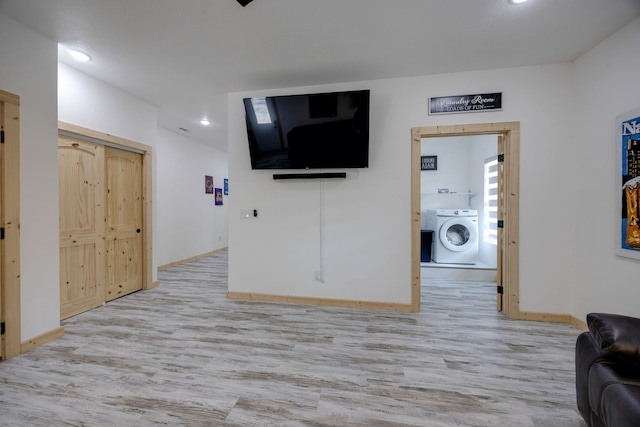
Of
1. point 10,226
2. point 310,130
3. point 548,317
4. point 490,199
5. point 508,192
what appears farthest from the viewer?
point 490,199

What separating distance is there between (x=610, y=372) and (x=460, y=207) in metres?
4.66

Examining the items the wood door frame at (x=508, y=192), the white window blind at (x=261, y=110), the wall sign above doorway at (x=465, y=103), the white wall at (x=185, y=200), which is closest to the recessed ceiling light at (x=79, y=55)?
the white window blind at (x=261, y=110)

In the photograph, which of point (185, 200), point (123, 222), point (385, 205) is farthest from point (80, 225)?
point (385, 205)

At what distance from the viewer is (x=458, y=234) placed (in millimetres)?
4941

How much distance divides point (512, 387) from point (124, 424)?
98.3 inches

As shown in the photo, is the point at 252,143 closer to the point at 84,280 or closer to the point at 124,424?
the point at 84,280

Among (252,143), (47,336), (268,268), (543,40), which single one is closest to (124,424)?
(47,336)

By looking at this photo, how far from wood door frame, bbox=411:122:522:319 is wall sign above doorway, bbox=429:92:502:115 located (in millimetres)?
183

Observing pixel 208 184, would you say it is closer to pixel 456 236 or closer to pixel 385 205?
pixel 385 205

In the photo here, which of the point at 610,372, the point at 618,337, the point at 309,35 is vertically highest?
the point at 309,35

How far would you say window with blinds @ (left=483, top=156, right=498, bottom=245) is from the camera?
15.3ft

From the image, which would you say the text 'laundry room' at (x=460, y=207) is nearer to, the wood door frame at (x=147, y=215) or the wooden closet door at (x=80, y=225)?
the wood door frame at (x=147, y=215)

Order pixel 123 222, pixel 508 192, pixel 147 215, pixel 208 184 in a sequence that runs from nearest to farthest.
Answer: pixel 508 192 < pixel 123 222 < pixel 147 215 < pixel 208 184

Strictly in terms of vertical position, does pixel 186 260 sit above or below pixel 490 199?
below
